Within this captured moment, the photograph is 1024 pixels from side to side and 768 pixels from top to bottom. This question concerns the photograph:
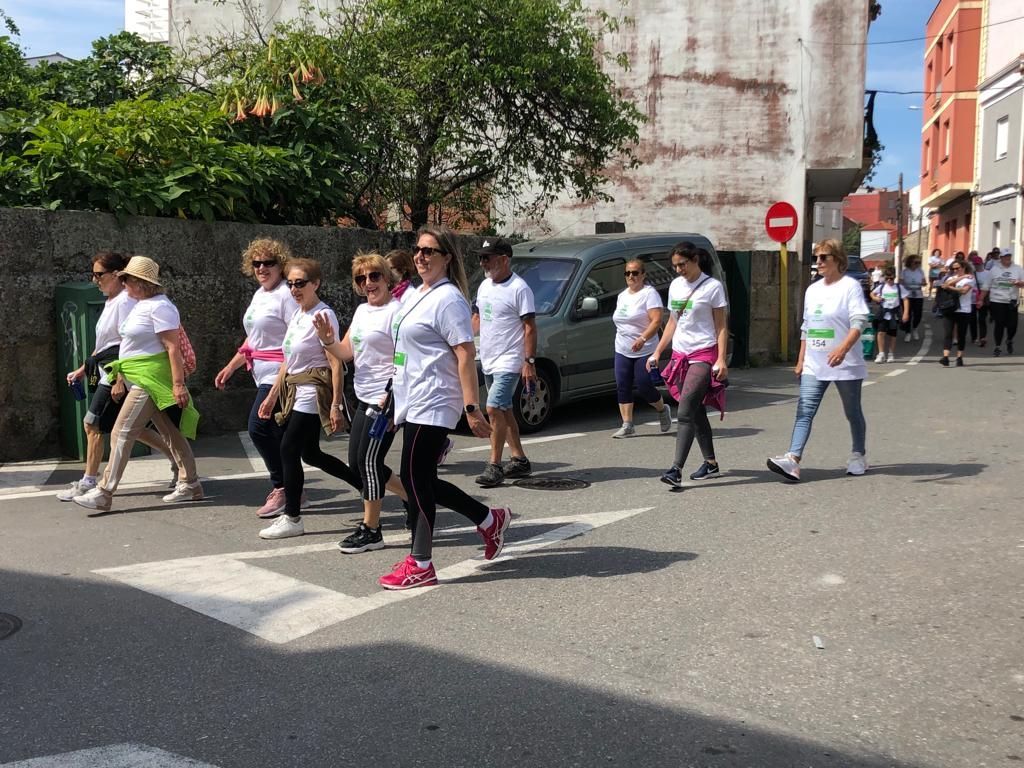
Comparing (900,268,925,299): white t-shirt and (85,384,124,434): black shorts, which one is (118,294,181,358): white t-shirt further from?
(900,268,925,299): white t-shirt

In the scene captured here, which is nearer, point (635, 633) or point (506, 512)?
point (635, 633)

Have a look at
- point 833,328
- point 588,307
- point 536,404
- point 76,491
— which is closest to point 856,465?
point 833,328

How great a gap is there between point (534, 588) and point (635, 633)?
792 millimetres

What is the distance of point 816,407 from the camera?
25.2 feet

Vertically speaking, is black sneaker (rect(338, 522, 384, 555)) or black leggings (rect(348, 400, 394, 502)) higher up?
black leggings (rect(348, 400, 394, 502))

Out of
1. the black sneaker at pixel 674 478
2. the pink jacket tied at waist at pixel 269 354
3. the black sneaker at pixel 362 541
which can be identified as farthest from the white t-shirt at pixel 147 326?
the black sneaker at pixel 674 478

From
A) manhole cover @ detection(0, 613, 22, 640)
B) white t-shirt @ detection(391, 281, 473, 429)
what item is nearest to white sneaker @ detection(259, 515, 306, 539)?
white t-shirt @ detection(391, 281, 473, 429)

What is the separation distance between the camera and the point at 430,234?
17.0 feet

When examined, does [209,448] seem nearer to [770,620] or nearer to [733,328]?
[770,620]

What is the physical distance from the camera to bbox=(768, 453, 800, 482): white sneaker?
742 cm

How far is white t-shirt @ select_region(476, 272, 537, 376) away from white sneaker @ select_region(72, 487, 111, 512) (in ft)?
8.97

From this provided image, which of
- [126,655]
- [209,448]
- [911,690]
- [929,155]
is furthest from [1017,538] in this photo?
[929,155]

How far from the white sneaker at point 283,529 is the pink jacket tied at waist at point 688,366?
2.89 meters

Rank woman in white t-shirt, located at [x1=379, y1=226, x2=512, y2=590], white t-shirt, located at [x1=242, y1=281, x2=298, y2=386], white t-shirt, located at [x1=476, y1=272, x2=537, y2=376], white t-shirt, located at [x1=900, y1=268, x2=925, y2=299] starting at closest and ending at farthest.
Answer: woman in white t-shirt, located at [x1=379, y1=226, x2=512, y2=590]
white t-shirt, located at [x1=242, y1=281, x2=298, y2=386]
white t-shirt, located at [x1=476, y1=272, x2=537, y2=376]
white t-shirt, located at [x1=900, y1=268, x2=925, y2=299]
